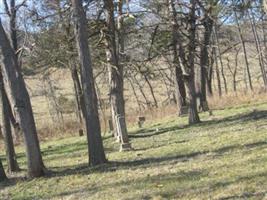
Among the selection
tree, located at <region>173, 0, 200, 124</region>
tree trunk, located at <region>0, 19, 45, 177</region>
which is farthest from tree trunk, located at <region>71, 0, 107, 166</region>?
tree, located at <region>173, 0, 200, 124</region>

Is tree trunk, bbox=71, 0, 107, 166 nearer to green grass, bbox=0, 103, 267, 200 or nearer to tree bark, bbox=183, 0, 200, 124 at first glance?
green grass, bbox=0, 103, 267, 200

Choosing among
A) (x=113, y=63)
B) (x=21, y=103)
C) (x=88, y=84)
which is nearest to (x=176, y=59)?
(x=113, y=63)

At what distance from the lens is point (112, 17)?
1819cm

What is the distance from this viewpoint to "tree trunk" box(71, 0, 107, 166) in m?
13.1

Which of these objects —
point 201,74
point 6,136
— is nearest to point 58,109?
point 201,74

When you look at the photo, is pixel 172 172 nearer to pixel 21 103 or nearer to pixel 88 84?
pixel 88 84

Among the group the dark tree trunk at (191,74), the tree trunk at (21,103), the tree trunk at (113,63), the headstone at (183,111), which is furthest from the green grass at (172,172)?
the headstone at (183,111)

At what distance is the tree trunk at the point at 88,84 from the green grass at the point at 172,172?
489mm

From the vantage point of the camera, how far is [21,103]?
12.6 metres

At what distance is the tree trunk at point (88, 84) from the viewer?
13.1m

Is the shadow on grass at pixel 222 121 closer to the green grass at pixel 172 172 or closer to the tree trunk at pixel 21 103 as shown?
the green grass at pixel 172 172

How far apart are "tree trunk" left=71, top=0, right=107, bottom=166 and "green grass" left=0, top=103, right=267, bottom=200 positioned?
0.49 meters

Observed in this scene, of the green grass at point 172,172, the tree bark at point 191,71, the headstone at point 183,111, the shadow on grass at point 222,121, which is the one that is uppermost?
the tree bark at point 191,71

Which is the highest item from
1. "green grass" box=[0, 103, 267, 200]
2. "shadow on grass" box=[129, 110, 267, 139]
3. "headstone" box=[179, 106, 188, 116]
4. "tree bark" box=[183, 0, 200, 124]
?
"tree bark" box=[183, 0, 200, 124]
